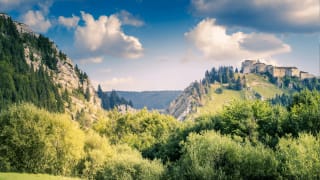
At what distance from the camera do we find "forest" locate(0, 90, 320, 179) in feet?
216

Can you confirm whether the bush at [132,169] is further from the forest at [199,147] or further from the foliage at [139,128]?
the foliage at [139,128]

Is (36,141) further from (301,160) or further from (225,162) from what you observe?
(301,160)

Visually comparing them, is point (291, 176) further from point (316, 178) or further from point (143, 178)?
point (143, 178)

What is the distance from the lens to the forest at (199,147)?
65.9m

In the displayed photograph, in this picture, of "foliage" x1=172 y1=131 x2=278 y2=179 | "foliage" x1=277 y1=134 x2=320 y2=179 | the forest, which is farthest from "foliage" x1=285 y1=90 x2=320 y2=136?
"foliage" x1=277 y1=134 x2=320 y2=179

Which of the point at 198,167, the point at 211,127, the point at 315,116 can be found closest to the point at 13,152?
the point at 198,167

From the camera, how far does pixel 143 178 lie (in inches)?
3260

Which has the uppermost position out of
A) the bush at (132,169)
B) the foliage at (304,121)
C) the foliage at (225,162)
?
the foliage at (304,121)

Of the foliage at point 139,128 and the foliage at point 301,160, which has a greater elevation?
the foliage at point 301,160

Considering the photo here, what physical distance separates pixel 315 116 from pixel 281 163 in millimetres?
23010

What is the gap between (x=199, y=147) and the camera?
73.6m

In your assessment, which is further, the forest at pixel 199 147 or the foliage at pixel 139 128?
the foliage at pixel 139 128

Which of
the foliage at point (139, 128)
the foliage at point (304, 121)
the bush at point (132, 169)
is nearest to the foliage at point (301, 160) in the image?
the foliage at point (304, 121)

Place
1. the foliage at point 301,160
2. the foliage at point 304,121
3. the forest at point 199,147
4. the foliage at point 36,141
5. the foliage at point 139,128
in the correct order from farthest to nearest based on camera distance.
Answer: the foliage at point 139,128
the foliage at point 36,141
the foliage at point 304,121
the forest at point 199,147
the foliage at point 301,160
